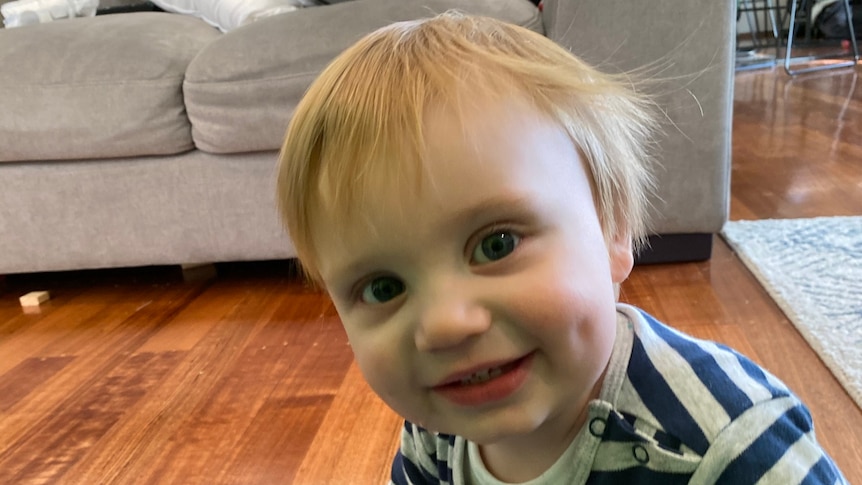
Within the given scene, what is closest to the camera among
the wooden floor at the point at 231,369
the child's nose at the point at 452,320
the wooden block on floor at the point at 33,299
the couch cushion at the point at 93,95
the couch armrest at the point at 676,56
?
the child's nose at the point at 452,320

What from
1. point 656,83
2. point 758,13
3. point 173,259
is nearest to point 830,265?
point 656,83

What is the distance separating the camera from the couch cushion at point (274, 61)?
1.17 meters

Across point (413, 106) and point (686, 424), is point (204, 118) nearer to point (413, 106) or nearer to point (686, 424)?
point (413, 106)

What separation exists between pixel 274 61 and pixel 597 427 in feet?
2.80

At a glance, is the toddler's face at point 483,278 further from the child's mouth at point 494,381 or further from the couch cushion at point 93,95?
the couch cushion at point 93,95

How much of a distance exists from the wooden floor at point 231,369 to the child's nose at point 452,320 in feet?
1.39

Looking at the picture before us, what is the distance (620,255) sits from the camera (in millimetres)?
559

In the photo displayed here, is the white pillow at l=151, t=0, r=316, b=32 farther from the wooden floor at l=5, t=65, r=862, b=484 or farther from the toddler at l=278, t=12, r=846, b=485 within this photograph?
the toddler at l=278, t=12, r=846, b=485

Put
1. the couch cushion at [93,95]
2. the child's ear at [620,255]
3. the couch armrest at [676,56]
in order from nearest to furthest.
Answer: the child's ear at [620,255], the couch armrest at [676,56], the couch cushion at [93,95]

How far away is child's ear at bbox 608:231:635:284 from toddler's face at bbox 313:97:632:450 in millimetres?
56

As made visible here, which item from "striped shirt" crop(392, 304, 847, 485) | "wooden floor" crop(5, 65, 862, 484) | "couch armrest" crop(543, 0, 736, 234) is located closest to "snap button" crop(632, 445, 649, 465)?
"striped shirt" crop(392, 304, 847, 485)

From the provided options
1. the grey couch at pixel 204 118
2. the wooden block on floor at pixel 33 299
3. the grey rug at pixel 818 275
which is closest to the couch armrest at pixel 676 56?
the grey couch at pixel 204 118

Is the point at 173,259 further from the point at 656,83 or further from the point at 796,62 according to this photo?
the point at 796,62

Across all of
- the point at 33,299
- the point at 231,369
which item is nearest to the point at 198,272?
the point at 33,299
